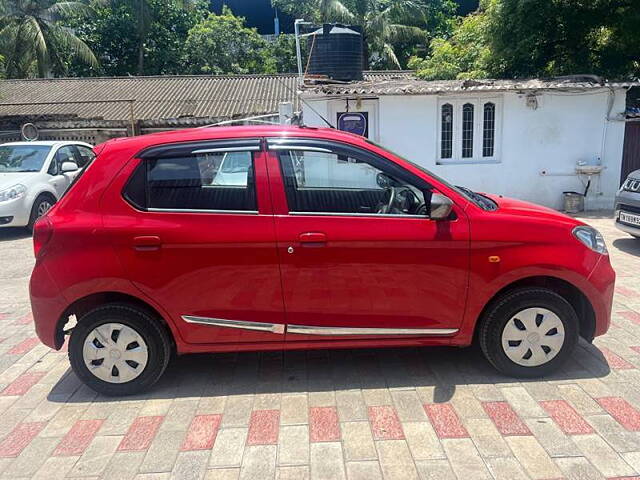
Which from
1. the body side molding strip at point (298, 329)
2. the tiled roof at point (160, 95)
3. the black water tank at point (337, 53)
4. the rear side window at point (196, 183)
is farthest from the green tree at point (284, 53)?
the body side molding strip at point (298, 329)

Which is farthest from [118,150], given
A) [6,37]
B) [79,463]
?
[6,37]

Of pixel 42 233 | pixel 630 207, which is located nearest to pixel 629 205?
pixel 630 207

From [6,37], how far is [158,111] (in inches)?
527

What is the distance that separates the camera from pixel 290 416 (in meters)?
3.29

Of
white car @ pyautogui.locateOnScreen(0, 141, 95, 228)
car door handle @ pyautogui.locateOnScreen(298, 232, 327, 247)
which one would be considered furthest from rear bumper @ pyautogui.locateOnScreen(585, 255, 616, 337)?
white car @ pyautogui.locateOnScreen(0, 141, 95, 228)

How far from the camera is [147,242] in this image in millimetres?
3336

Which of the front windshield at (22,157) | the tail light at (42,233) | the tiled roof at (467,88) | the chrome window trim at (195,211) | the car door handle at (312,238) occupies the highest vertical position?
the tiled roof at (467,88)

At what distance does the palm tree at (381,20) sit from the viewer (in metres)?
23.8

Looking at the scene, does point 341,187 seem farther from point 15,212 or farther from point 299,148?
point 15,212

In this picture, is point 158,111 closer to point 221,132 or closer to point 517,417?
point 221,132

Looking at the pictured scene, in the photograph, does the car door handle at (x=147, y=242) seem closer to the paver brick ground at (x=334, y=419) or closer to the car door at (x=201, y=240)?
the car door at (x=201, y=240)

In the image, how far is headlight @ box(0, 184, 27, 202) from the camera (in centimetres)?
898

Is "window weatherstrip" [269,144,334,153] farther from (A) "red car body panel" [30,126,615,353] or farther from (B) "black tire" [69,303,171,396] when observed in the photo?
(B) "black tire" [69,303,171,396]

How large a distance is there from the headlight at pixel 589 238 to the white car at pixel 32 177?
25.3 feet
